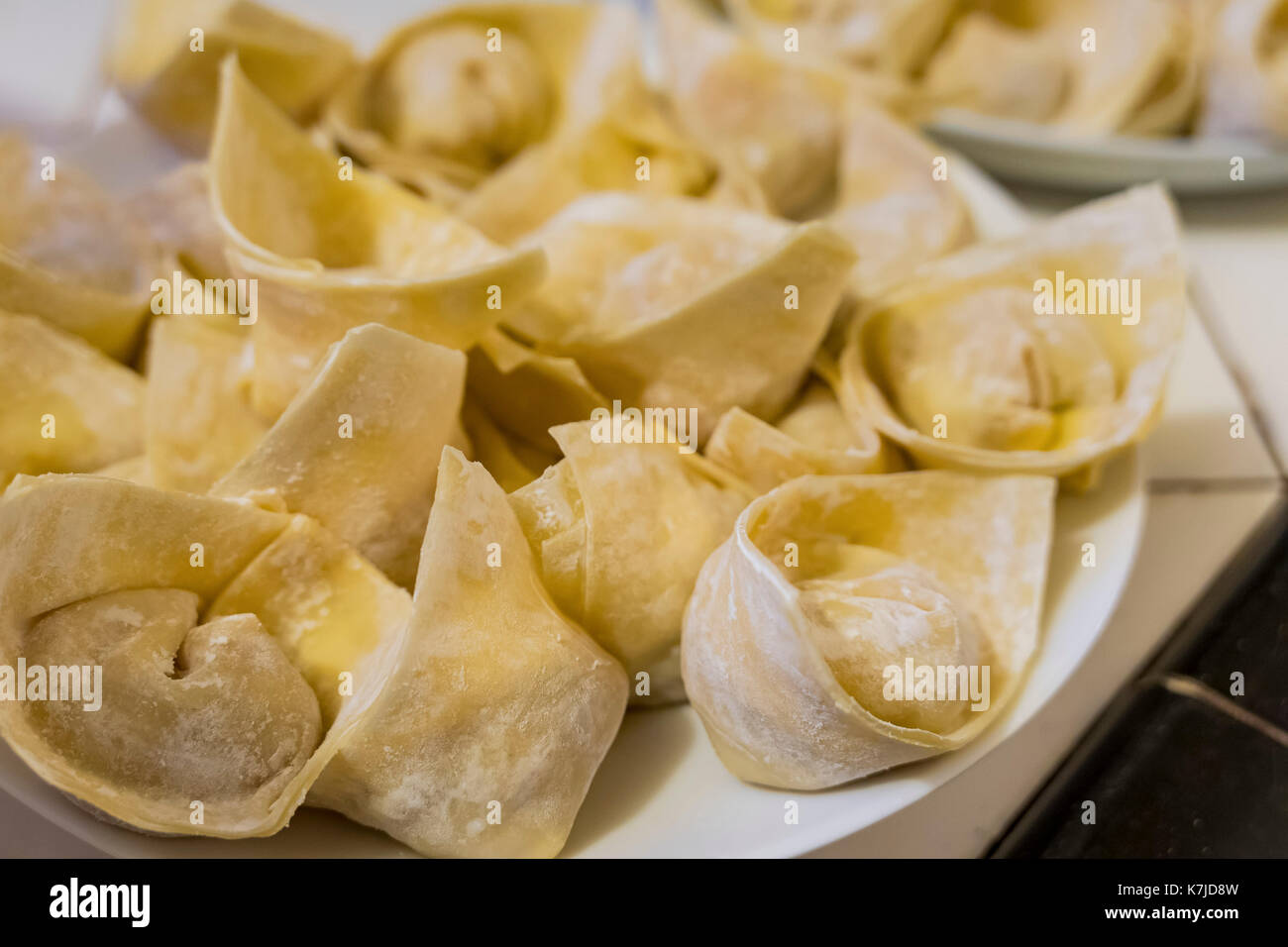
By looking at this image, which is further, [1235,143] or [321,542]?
[1235,143]

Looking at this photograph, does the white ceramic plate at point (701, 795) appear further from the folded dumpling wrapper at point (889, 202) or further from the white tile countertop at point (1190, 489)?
the folded dumpling wrapper at point (889, 202)

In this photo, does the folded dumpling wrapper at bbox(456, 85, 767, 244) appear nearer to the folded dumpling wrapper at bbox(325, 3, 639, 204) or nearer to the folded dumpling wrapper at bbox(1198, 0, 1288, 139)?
the folded dumpling wrapper at bbox(325, 3, 639, 204)

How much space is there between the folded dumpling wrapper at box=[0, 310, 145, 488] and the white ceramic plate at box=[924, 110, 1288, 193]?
2.30 feet

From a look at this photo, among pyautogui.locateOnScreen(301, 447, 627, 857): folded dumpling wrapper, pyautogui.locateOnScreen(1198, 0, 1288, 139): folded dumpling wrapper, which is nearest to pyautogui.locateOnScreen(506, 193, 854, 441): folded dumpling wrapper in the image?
pyautogui.locateOnScreen(301, 447, 627, 857): folded dumpling wrapper

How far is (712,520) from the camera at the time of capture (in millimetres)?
545

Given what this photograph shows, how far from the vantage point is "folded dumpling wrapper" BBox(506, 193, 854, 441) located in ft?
1.83

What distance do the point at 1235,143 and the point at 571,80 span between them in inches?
22.6

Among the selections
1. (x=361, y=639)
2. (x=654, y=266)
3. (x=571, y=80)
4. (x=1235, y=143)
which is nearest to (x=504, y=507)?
(x=361, y=639)

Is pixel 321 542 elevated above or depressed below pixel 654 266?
below

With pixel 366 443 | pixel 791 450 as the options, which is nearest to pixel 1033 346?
pixel 791 450

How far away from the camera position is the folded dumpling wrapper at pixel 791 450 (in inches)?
22.0

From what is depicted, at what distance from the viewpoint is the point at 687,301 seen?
0.56 meters

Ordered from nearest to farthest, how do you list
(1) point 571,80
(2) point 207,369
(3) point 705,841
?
1. (3) point 705,841
2. (2) point 207,369
3. (1) point 571,80
